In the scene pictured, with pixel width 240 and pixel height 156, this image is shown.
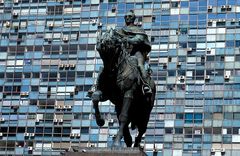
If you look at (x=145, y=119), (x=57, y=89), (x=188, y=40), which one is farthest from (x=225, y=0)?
(x=145, y=119)

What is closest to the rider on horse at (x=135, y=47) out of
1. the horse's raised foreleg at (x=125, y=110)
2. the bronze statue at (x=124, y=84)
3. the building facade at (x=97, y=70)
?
the bronze statue at (x=124, y=84)

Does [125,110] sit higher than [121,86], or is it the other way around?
[121,86]

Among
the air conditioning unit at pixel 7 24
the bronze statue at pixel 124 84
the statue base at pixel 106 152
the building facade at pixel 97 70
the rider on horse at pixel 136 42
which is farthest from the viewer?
the air conditioning unit at pixel 7 24

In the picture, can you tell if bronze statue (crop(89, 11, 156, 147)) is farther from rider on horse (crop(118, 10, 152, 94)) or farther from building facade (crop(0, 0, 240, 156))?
building facade (crop(0, 0, 240, 156))

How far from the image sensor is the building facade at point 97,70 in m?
87.2

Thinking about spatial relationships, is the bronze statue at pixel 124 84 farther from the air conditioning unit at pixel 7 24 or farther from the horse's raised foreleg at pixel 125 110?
the air conditioning unit at pixel 7 24

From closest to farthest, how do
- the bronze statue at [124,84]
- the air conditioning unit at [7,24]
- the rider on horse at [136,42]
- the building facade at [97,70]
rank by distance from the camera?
the bronze statue at [124,84] → the rider on horse at [136,42] → the building facade at [97,70] → the air conditioning unit at [7,24]

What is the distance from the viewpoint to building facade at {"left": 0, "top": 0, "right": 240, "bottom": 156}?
8725 centimetres

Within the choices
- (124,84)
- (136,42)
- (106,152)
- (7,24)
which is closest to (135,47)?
(136,42)

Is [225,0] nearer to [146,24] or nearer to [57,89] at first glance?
[146,24]

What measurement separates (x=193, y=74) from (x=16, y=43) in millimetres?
20115

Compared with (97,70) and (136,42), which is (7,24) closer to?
(97,70)

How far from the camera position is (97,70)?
9044 centimetres

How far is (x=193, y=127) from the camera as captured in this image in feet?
286
